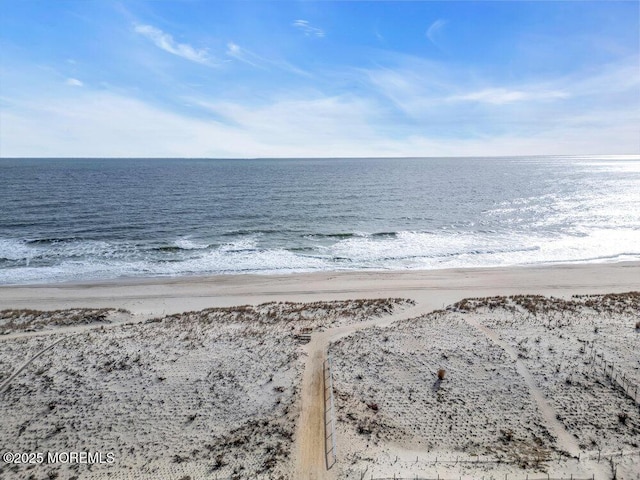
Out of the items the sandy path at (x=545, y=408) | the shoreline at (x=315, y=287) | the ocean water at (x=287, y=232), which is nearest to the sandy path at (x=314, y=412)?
the sandy path at (x=545, y=408)

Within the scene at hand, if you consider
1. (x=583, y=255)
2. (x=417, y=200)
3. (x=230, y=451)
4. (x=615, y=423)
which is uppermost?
(x=417, y=200)

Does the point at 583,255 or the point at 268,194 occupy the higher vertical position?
the point at 268,194

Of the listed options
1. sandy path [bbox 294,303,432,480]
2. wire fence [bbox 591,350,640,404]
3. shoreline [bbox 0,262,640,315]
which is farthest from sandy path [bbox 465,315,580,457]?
shoreline [bbox 0,262,640,315]

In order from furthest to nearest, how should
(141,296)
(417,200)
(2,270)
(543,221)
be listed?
1. (417,200)
2. (543,221)
3. (2,270)
4. (141,296)

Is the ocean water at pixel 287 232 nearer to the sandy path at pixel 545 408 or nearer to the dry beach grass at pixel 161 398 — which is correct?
the dry beach grass at pixel 161 398

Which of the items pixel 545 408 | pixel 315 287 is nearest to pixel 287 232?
pixel 315 287

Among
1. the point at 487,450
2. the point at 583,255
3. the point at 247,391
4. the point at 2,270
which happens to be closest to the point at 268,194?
the point at 2,270

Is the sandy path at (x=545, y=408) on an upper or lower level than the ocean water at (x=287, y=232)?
lower

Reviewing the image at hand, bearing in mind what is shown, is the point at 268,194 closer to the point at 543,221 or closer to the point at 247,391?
the point at 543,221
